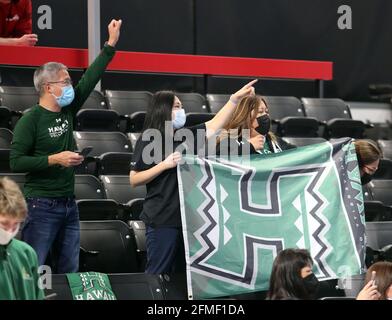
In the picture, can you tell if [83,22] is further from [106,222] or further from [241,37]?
[106,222]

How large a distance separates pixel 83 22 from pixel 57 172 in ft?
16.5

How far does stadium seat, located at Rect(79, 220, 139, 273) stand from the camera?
7152 mm

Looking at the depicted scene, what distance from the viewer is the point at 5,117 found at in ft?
29.2

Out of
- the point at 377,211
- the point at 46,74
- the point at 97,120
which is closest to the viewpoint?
the point at 46,74

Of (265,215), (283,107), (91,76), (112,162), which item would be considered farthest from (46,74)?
(283,107)

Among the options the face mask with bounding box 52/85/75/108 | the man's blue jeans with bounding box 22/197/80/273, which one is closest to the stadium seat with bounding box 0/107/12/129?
the face mask with bounding box 52/85/75/108

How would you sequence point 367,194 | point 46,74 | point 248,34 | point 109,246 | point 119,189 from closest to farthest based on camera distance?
1. point 46,74
2. point 109,246
3. point 119,189
4. point 367,194
5. point 248,34

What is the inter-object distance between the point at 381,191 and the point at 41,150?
3.47 meters

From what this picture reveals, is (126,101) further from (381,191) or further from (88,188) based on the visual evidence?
(381,191)

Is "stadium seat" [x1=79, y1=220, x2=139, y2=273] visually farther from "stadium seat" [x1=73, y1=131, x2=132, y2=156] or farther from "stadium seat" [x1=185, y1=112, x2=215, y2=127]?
"stadium seat" [x1=185, y1=112, x2=215, y2=127]

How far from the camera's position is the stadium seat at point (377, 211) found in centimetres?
816

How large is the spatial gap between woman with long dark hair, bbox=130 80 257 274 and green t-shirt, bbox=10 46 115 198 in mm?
430

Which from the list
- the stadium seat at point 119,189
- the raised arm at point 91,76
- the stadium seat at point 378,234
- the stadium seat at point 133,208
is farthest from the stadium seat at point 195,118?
the raised arm at point 91,76
